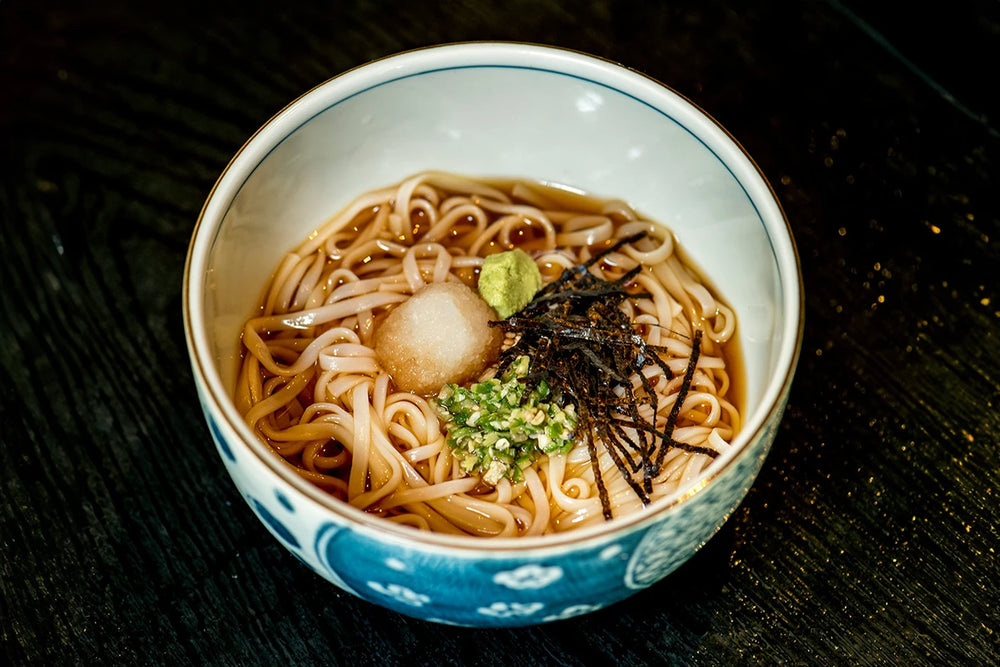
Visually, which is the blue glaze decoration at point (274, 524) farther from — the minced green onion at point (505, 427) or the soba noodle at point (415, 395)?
the minced green onion at point (505, 427)

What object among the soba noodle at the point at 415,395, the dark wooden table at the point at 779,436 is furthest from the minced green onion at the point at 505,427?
the dark wooden table at the point at 779,436

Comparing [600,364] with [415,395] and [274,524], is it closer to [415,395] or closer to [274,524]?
[415,395]

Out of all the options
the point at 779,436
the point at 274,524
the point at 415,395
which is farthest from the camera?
the point at 779,436

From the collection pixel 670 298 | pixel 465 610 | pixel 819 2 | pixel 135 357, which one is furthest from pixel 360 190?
pixel 819 2

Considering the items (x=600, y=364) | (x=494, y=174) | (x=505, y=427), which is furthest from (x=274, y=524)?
(x=494, y=174)

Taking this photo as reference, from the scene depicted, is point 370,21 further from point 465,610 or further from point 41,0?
point 465,610

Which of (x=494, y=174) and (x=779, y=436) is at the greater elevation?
(x=494, y=174)
